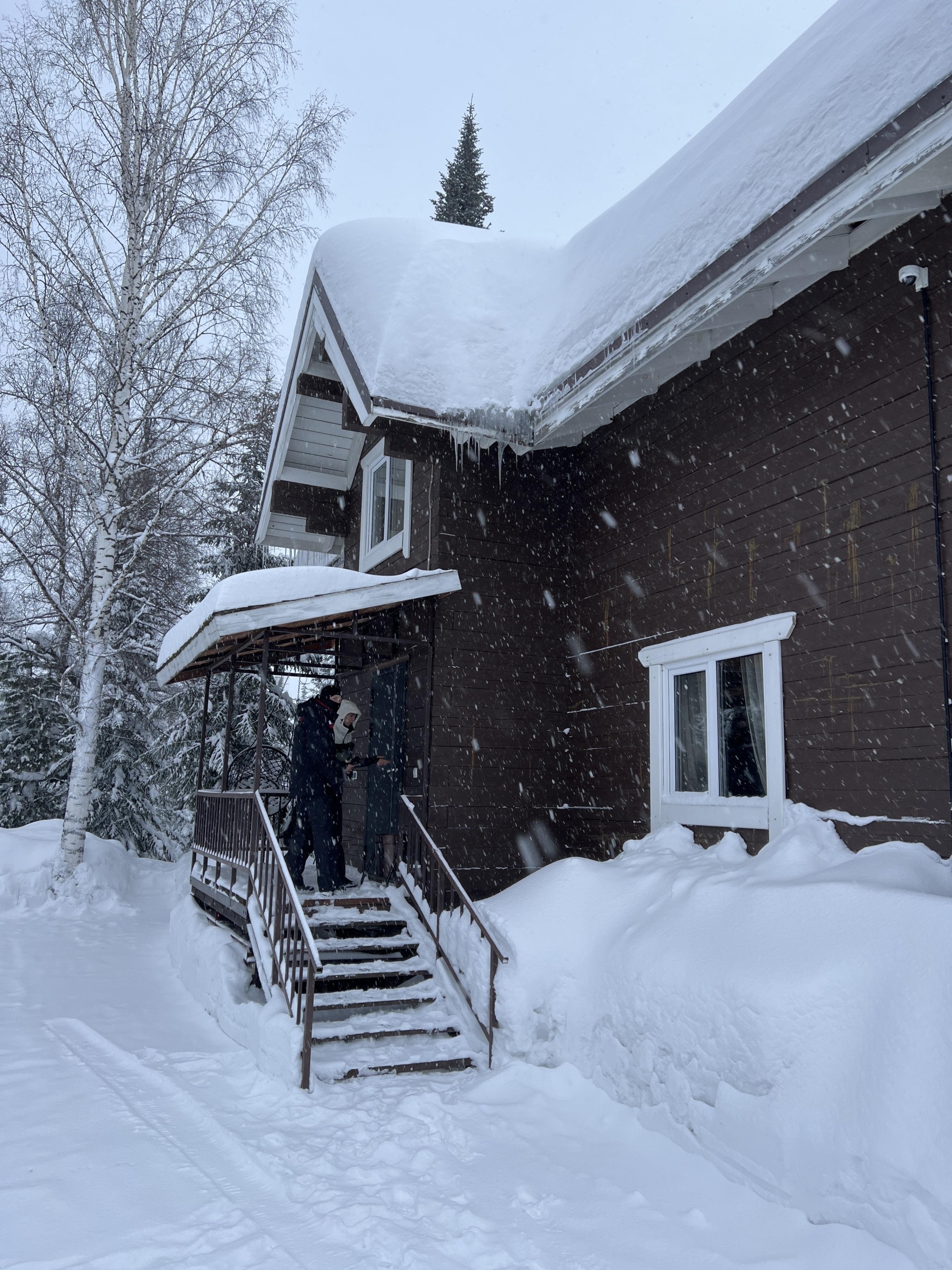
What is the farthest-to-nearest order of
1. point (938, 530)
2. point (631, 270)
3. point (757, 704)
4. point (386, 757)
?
point (386, 757) → point (631, 270) → point (757, 704) → point (938, 530)

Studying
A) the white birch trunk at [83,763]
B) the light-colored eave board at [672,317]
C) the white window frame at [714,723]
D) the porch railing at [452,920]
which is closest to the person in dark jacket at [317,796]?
the porch railing at [452,920]

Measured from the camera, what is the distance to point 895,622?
16.7 feet

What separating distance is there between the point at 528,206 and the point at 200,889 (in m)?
169

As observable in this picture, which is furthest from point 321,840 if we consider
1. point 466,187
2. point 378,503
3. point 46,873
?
point 466,187

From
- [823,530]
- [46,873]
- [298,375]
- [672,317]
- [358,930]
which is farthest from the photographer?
[46,873]

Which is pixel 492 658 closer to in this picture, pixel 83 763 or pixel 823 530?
pixel 823 530

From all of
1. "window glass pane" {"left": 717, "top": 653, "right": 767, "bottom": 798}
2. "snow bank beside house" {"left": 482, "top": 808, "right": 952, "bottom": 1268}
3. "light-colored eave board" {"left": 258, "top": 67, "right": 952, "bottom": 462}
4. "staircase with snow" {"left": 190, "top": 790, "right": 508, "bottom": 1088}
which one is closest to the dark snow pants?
"staircase with snow" {"left": 190, "top": 790, "right": 508, "bottom": 1088}

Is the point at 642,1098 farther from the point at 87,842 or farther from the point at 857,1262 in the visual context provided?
the point at 87,842

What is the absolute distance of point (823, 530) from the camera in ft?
18.5

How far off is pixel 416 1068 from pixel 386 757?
343 cm

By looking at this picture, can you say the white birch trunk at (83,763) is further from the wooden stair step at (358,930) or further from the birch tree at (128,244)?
the wooden stair step at (358,930)

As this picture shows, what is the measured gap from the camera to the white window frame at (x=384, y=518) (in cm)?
905

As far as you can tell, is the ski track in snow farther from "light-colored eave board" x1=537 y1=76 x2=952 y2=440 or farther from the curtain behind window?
"light-colored eave board" x1=537 y1=76 x2=952 y2=440

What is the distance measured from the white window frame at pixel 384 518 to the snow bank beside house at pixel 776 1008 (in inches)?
161
